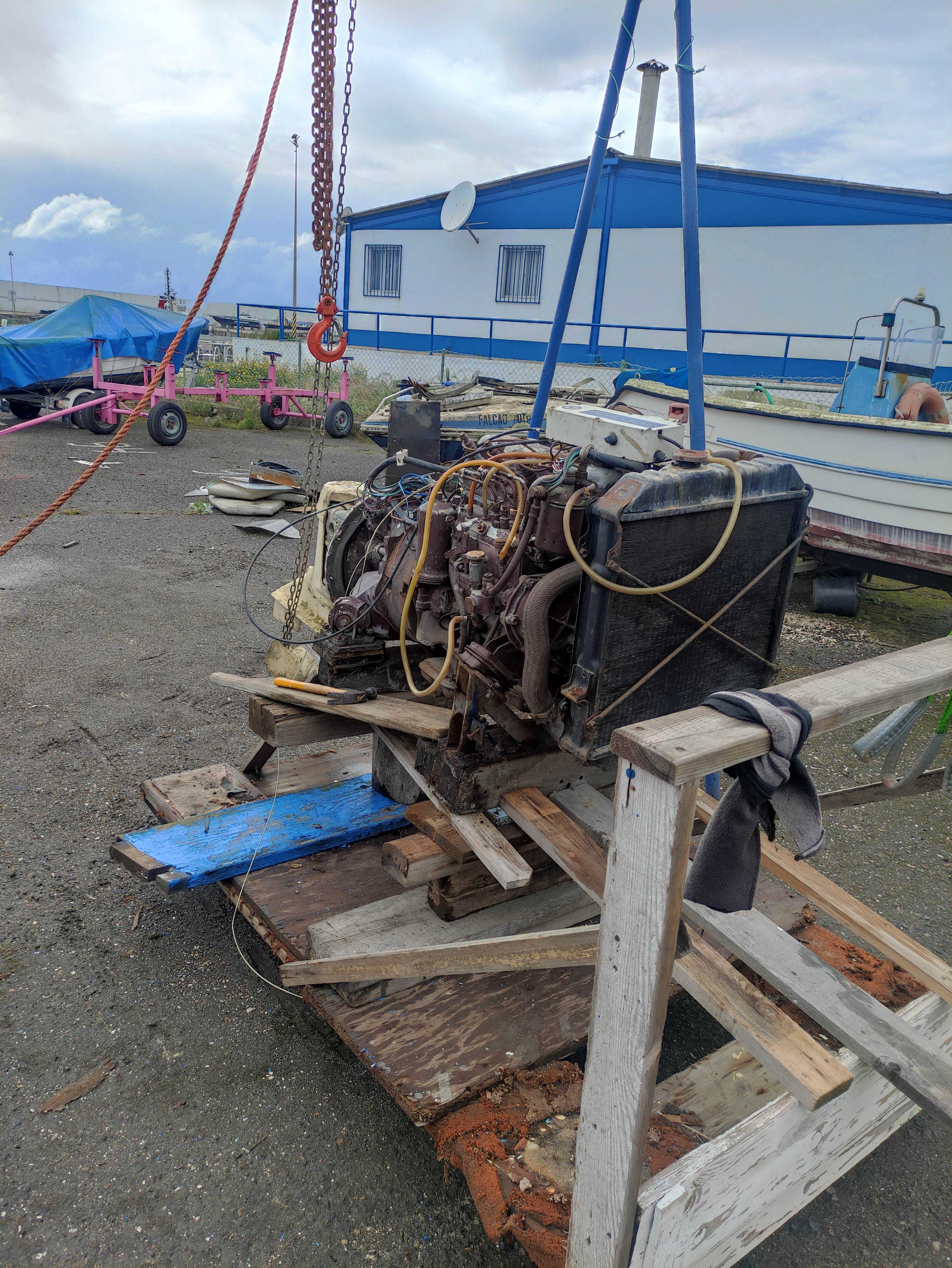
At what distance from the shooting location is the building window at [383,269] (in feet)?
67.8

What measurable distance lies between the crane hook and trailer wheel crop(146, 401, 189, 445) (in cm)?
980

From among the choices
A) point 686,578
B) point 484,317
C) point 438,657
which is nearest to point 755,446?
point 438,657

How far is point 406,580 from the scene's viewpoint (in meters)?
3.24

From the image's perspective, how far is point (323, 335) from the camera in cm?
358

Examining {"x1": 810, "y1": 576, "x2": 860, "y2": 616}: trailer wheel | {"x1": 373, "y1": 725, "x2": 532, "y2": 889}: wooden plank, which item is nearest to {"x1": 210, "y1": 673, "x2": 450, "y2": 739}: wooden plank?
{"x1": 373, "y1": 725, "x2": 532, "y2": 889}: wooden plank

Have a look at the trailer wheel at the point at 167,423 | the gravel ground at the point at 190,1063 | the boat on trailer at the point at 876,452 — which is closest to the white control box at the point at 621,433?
the gravel ground at the point at 190,1063

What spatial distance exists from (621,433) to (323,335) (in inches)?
60.0

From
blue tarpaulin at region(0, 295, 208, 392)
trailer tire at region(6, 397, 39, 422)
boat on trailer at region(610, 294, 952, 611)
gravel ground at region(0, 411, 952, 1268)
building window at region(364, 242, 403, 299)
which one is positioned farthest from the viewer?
building window at region(364, 242, 403, 299)

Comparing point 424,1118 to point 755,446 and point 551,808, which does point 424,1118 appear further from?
point 755,446

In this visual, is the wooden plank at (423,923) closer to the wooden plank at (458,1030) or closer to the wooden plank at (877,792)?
A: the wooden plank at (458,1030)

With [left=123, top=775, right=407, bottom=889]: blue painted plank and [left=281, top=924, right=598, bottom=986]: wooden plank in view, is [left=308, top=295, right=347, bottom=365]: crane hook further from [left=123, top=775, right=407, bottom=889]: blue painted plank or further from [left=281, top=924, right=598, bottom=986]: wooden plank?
[left=281, top=924, right=598, bottom=986]: wooden plank

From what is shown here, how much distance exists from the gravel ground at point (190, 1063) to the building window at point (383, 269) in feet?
60.0

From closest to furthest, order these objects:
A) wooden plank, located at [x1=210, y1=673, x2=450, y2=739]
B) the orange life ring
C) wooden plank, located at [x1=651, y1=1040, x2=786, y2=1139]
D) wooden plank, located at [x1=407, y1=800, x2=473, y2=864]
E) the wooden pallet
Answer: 1. the wooden pallet
2. wooden plank, located at [x1=651, y1=1040, x2=786, y2=1139]
3. wooden plank, located at [x1=407, y1=800, x2=473, y2=864]
4. wooden plank, located at [x1=210, y1=673, x2=450, y2=739]
5. the orange life ring

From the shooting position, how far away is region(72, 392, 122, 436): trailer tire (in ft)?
42.0
